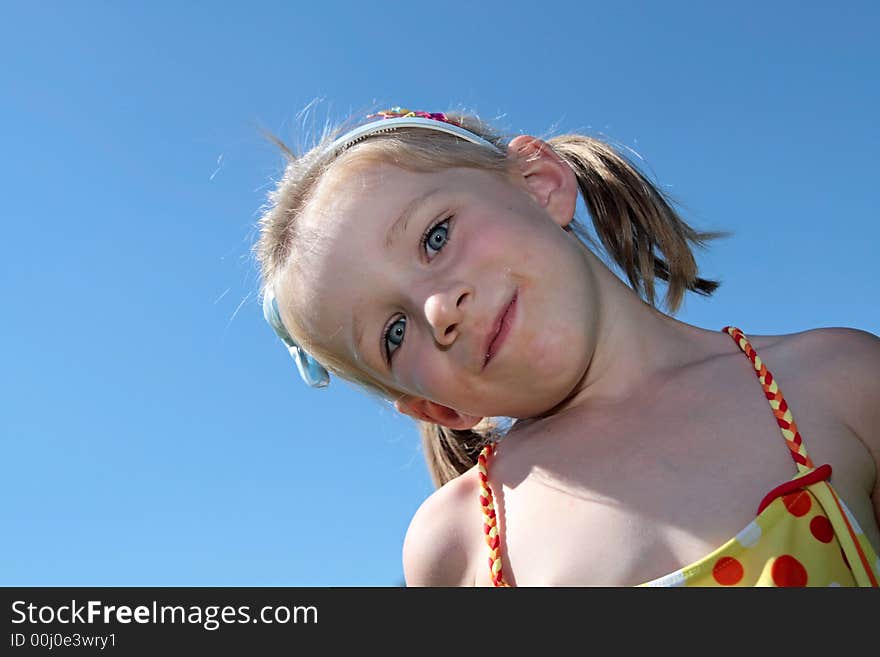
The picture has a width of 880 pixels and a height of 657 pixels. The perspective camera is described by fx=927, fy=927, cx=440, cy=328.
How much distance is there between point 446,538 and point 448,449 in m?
0.84

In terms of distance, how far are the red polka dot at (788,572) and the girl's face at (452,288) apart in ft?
2.60

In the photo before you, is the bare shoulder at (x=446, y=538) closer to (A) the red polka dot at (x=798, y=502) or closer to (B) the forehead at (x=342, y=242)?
(B) the forehead at (x=342, y=242)

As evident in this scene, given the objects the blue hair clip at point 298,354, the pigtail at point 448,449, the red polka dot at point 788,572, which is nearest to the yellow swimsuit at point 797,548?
the red polka dot at point 788,572

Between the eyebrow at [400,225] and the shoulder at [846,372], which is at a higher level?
the eyebrow at [400,225]

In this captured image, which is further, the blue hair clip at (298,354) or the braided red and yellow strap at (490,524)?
the blue hair clip at (298,354)

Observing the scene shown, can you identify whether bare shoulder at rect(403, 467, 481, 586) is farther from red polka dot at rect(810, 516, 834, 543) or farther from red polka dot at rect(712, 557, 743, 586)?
red polka dot at rect(810, 516, 834, 543)

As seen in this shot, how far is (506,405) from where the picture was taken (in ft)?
9.04

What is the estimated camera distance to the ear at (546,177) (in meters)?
3.15

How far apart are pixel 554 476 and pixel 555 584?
380 millimetres

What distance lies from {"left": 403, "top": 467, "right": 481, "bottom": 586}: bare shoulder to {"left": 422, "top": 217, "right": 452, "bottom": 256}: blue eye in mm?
729

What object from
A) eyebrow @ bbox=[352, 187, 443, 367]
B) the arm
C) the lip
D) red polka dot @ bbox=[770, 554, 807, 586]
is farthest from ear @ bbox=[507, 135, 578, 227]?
red polka dot @ bbox=[770, 554, 807, 586]
